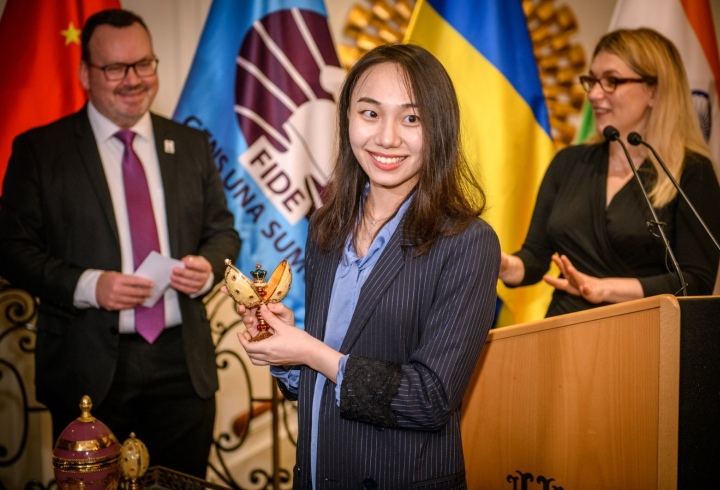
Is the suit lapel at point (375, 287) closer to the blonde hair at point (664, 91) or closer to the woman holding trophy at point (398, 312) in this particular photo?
the woman holding trophy at point (398, 312)

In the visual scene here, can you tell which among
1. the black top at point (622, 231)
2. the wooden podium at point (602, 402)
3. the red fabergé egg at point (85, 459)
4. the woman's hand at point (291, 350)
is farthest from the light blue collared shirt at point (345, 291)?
the black top at point (622, 231)

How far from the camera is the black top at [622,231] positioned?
8.91 ft

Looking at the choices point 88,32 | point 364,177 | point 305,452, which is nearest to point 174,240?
point 88,32

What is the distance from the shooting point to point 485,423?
2.05 metres

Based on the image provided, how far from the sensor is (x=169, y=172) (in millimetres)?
3391

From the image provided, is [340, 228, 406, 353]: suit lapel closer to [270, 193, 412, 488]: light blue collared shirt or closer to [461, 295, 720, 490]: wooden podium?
[270, 193, 412, 488]: light blue collared shirt

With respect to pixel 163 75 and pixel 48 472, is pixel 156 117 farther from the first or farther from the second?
pixel 48 472

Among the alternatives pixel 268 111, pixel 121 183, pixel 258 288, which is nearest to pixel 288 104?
pixel 268 111

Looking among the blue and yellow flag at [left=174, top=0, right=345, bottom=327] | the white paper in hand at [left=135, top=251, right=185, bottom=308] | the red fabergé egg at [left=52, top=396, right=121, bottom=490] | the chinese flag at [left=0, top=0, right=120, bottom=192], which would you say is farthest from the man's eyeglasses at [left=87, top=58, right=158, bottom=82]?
the red fabergé egg at [left=52, top=396, right=121, bottom=490]

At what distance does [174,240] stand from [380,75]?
6.02ft

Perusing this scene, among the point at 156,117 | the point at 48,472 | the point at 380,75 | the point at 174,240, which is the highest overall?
the point at 156,117

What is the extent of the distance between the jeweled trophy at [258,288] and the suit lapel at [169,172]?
1717 millimetres

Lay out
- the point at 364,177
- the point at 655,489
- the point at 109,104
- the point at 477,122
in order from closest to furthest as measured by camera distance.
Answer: the point at 655,489 → the point at 364,177 → the point at 109,104 → the point at 477,122

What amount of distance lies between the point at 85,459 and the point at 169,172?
1.64 meters
